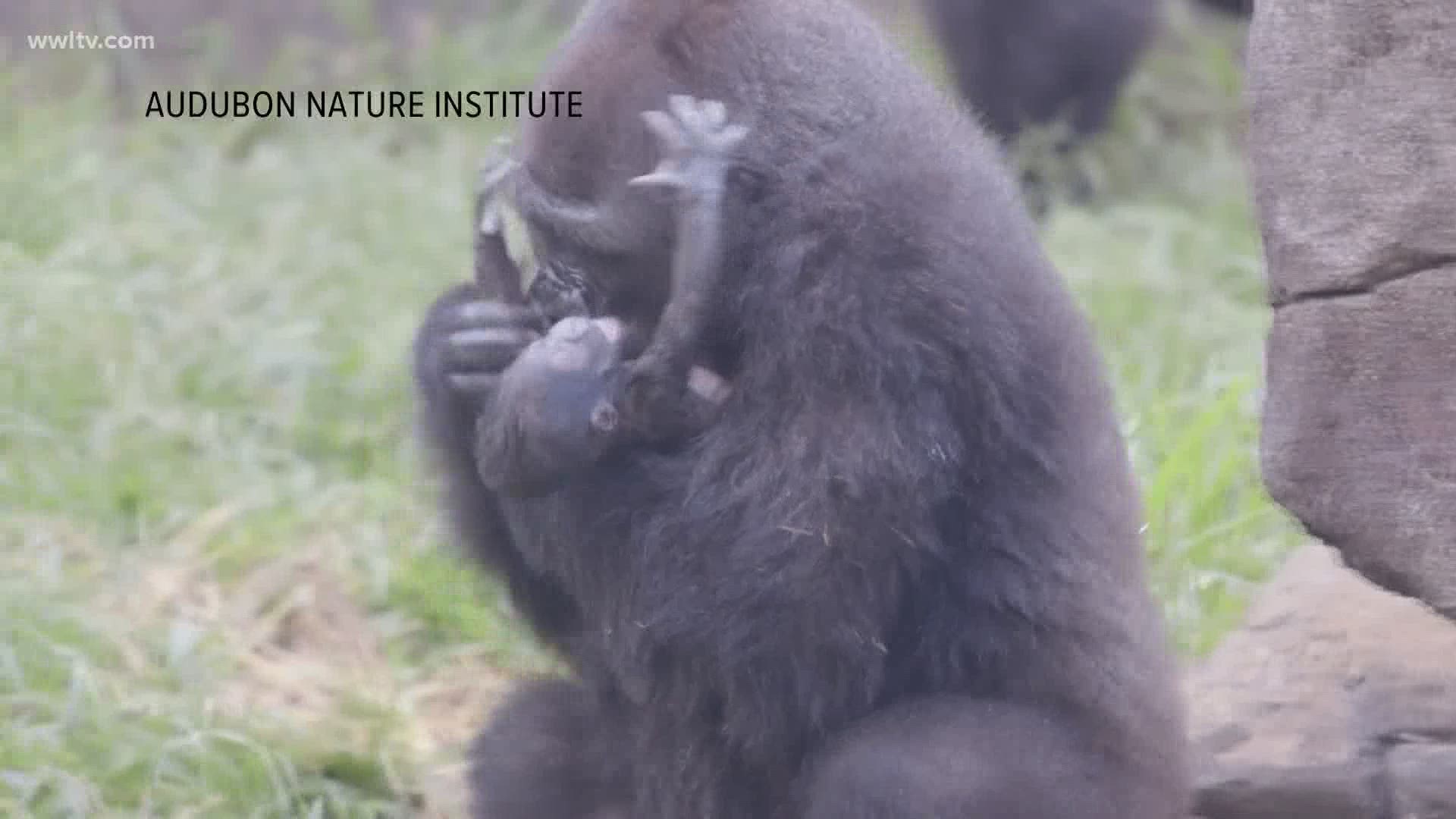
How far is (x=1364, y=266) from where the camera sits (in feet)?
7.41

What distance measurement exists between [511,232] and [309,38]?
14.7 feet

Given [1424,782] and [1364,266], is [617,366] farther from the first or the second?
[1424,782]

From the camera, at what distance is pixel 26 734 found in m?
2.99

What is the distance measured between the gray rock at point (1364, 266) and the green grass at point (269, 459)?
1096 mm

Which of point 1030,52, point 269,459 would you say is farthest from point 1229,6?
point 269,459

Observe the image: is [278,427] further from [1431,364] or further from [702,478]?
[1431,364]

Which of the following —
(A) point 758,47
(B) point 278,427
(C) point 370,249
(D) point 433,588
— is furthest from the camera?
(C) point 370,249

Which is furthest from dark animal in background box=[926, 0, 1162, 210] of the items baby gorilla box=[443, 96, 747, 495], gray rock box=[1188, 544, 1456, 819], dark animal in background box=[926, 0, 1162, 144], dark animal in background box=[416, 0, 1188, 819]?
baby gorilla box=[443, 96, 747, 495]

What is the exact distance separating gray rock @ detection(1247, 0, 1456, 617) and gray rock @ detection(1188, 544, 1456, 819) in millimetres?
466

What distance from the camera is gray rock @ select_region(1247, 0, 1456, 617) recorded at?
2227 mm

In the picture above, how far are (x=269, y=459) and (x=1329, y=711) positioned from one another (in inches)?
91.5

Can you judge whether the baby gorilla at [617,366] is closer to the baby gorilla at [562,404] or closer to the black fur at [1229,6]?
the baby gorilla at [562,404]

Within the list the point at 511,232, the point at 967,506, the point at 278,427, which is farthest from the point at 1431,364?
the point at 278,427

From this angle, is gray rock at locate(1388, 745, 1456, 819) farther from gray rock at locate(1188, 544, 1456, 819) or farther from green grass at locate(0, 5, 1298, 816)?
green grass at locate(0, 5, 1298, 816)
